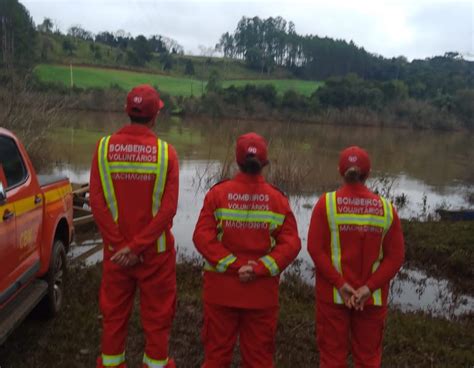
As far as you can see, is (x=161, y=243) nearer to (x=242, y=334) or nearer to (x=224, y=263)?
(x=224, y=263)

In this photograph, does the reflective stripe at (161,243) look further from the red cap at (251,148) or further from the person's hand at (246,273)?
the red cap at (251,148)

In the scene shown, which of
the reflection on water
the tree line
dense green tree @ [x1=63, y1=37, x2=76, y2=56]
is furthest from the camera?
the tree line

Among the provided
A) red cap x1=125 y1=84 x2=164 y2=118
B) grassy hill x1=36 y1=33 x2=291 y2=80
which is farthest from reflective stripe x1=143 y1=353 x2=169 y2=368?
grassy hill x1=36 y1=33 x2=291 y2=80

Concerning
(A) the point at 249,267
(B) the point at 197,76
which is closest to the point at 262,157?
(A) the point at 249,267

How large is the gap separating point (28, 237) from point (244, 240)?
76.3 inches

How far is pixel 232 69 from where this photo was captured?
9362 cm

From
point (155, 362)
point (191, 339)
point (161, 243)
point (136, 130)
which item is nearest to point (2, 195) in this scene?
point (136, 130)

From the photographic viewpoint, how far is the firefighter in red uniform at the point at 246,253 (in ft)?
10.8

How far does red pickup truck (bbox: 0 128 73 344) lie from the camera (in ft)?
12.1

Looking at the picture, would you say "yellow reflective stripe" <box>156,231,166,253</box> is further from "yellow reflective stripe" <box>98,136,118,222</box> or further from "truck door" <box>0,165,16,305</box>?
"truck door" <box>0,165,16,305</box>

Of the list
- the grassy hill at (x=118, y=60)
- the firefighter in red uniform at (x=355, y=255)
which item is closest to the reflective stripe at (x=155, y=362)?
the firefighter in red uniform at (x=355, y=255)

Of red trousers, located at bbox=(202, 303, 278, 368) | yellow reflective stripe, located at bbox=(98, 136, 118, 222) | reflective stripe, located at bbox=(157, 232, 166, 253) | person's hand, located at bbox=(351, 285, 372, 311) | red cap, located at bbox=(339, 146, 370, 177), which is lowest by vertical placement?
red trousers, located at bbox=(202, 303, 278, 368)

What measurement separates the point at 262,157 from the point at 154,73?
80.7m

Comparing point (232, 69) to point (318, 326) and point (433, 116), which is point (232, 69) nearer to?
point (433, 116)
